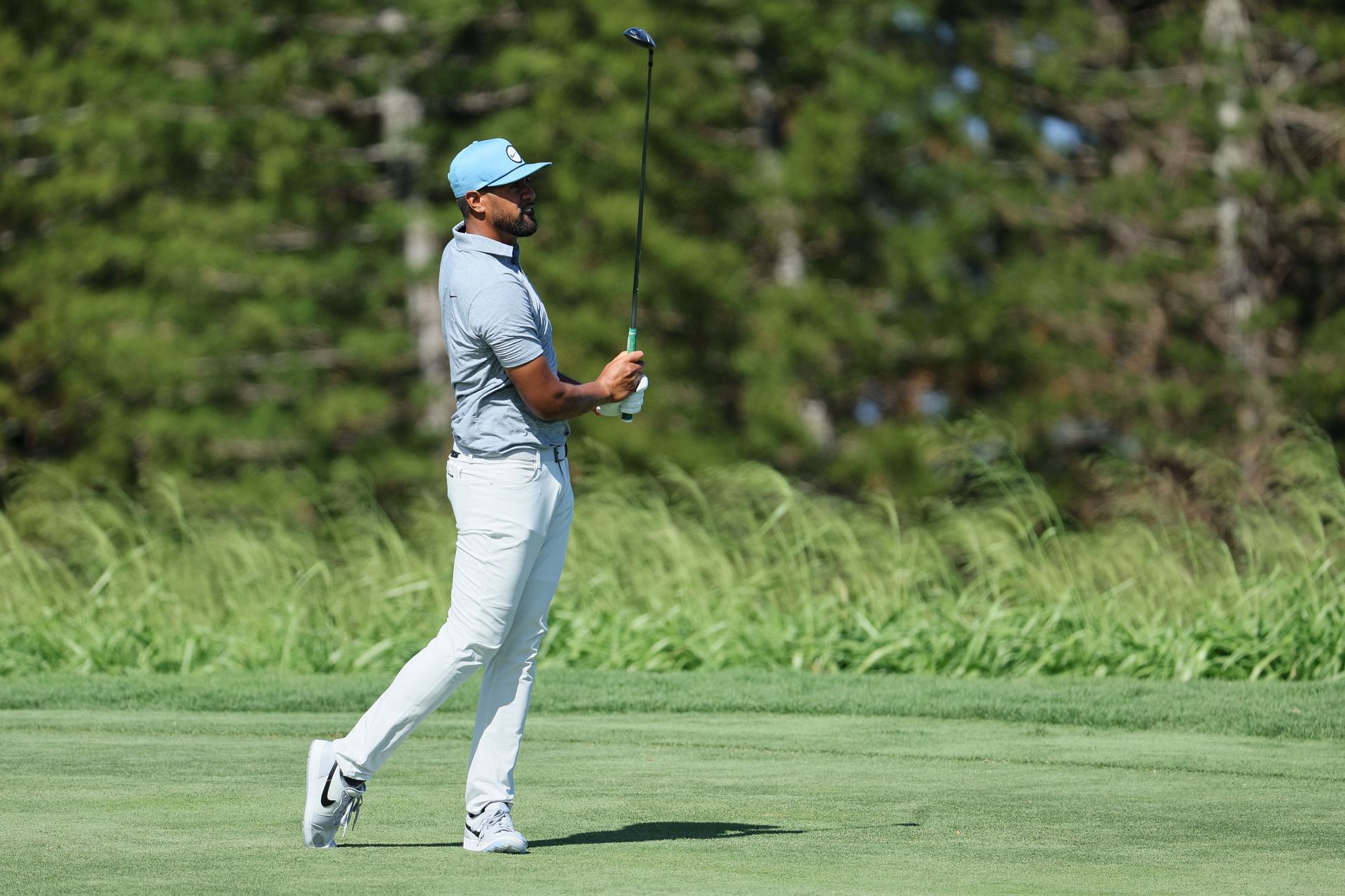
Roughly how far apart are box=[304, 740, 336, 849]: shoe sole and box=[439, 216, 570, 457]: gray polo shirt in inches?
36.5

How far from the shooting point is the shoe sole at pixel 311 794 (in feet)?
18.4

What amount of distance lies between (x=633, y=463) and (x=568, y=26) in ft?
17.6

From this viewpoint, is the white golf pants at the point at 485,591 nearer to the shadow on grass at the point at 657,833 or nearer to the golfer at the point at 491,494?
the golfer at the point at 491,494

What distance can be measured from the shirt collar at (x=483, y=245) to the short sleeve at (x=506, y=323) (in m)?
0.13

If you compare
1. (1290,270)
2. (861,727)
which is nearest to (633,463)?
(1290,270)

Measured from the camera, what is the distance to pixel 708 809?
649cm

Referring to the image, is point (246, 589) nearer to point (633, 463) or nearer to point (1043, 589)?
point (1043, 589)

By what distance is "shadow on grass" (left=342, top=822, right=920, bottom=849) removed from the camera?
19.1 ft

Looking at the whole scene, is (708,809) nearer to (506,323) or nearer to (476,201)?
(506,323)

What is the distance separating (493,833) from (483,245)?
1634 millimetres

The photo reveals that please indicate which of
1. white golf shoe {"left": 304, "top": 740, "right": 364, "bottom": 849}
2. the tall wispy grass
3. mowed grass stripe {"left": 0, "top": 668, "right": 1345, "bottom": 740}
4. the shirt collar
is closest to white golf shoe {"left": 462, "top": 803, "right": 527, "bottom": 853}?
white golf shoe {"left": 304, "top": 740, "right": 364, "bottom": 849}

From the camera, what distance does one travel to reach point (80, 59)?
27625mm

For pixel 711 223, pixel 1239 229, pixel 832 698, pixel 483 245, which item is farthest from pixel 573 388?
pixel 711 223

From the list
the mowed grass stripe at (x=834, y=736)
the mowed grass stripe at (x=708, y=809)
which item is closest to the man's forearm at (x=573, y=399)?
the mowed grass stripe at (x=708, y=809)
